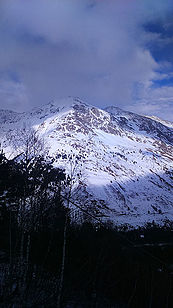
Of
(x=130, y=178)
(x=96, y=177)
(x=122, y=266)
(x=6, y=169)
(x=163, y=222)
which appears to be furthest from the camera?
(x=130, y=178)

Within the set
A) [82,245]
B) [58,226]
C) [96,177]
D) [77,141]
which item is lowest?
[82,245]

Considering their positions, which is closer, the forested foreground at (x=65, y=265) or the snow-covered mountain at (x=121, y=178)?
the forested foreground at (x=65, y=265)

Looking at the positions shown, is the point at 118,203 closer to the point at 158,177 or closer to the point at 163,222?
the point at 163,222

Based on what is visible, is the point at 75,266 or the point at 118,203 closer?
the point at 75,266

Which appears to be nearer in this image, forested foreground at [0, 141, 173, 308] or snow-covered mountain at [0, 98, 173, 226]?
forested foreground at [0, 141, 173, 308]

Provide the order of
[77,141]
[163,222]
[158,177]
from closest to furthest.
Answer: [163,222]
[158,177]
[77,141]

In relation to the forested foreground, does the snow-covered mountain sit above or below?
above

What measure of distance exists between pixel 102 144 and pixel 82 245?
17427cm

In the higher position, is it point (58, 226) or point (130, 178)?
point (130, 178)

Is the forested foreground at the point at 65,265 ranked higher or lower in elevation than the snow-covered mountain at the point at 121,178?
lower

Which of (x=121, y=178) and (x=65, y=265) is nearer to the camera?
(x=65, y=265)

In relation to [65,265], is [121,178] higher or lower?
higher

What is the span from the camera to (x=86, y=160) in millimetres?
147625

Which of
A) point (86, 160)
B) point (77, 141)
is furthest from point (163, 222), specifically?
point (77, 141)
